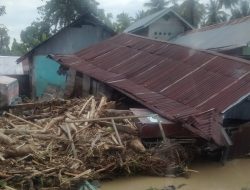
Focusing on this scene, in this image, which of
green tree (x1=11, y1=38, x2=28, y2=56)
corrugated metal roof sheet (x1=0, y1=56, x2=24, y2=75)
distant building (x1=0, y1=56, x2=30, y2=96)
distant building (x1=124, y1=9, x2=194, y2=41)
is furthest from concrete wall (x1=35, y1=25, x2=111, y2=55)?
green tree (x1=11, y1=38, x2=28, y2=56)

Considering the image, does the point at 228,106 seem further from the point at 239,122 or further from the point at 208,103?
the point at 239,122

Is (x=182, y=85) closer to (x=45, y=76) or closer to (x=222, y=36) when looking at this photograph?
(x=222, y=36)

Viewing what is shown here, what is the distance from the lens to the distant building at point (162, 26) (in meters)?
25.6

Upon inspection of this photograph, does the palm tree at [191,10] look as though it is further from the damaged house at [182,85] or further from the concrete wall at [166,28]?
the damaged house at [182,85]

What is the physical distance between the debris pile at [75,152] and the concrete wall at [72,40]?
1058 cm

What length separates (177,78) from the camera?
12828 mm

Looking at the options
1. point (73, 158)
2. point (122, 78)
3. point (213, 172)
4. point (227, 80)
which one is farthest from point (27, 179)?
point (122, 78)

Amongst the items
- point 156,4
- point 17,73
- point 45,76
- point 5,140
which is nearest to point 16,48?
point 156,4

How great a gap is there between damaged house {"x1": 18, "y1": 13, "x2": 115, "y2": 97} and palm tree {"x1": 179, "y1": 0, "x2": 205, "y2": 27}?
14110mm

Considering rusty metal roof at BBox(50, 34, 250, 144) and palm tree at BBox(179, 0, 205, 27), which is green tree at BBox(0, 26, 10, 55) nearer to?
palm tree at BBox(179, 0, 205, 27)

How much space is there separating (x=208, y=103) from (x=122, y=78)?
482 cm

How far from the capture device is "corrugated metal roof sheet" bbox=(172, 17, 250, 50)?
18.2 meters

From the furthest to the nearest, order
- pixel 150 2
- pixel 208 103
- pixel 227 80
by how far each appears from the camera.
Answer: pixel 150 2 < pixel 227 80 < pixel 208 103

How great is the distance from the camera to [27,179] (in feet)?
25.7
